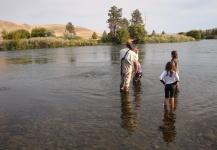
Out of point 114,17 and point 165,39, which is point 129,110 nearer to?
point 165,39

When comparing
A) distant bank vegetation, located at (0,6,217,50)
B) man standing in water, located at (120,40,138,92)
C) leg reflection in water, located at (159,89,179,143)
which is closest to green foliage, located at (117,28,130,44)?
distant bank vegetation, located at (0,6,217,50)

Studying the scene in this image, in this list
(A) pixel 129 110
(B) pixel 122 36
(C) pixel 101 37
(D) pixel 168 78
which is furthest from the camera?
(C) pixel 101 37

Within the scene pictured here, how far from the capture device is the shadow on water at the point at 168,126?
6391 mm

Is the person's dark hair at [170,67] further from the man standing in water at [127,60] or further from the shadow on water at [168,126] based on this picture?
the man standing in water at [127,60]

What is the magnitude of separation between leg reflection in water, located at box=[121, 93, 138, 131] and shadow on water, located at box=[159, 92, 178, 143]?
0.80 m

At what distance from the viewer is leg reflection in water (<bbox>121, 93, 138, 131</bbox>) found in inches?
282

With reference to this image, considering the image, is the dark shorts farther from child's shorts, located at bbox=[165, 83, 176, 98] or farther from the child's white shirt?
the child's white shirt

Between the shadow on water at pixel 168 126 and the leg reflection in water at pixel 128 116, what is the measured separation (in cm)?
80

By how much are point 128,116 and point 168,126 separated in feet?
4.52

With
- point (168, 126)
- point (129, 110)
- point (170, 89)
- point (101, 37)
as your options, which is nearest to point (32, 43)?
point (101, 37)

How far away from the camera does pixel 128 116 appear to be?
26.1 ft

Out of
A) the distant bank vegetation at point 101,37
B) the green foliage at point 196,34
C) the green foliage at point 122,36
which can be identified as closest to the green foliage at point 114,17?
the distant bank vegetation at point 101,37

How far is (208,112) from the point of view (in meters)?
8.20

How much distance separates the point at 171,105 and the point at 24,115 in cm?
497
